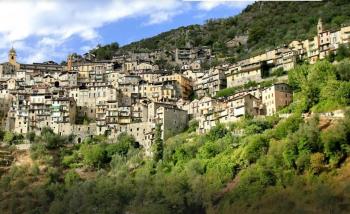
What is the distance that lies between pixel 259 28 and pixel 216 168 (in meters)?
54.7

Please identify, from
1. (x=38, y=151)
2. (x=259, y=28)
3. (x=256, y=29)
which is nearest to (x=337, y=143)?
(x=38, y=151)

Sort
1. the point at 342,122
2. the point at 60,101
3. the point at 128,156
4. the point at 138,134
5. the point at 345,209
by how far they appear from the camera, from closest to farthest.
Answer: the point at 345,209, the point at 342,122, the point at 128,156, the point at 138,134, the point at 60,101

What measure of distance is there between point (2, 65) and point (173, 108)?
110 feet

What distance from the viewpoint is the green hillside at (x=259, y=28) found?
92500 mm

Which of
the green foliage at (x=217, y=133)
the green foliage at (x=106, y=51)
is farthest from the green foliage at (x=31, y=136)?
the green foliage at (x=106, y=51)

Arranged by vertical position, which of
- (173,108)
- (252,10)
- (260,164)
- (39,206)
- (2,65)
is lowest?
(39,206)

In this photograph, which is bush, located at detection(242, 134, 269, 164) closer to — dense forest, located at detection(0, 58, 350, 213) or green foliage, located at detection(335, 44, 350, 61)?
dense forest, located at detection(0, 58, 350, 213)

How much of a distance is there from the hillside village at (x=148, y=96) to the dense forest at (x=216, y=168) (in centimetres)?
193

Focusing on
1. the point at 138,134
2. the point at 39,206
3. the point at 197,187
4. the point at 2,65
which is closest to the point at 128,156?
the point at 138,134

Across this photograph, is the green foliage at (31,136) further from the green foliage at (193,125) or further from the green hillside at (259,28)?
the green hillside at (259,28)

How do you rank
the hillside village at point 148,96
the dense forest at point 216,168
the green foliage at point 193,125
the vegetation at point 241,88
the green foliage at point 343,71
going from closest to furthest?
1. the dense forest at point 216,168
2. the green foliage at point 343,71
3. the hillside village at point 148,96
4. the green foliage at point 193,125
5. the vegetation at point 241,88

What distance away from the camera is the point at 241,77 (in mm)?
74062

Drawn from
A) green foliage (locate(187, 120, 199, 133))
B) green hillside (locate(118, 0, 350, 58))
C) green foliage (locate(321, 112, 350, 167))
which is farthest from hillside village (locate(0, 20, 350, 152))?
green hillside (locate(118, 0, 350, 58))

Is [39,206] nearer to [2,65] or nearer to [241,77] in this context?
[241,77]
